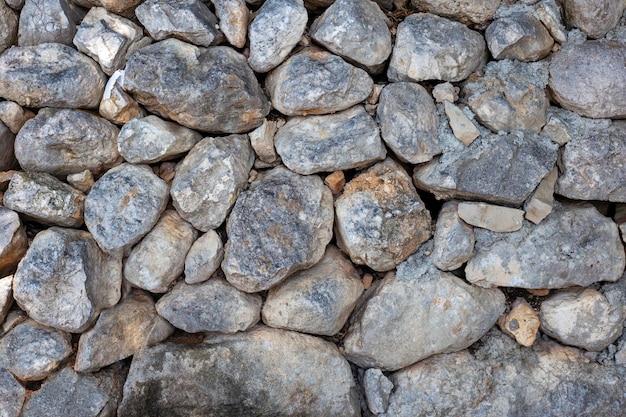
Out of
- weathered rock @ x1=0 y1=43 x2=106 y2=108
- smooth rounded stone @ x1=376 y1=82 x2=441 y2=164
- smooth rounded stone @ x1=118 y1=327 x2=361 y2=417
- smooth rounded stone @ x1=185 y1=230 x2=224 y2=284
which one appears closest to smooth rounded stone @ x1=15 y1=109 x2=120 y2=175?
weathered rock @ x1=0 y1=43 x2=106 y2=108

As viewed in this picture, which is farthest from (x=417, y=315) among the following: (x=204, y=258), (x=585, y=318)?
(x=204, y=258)

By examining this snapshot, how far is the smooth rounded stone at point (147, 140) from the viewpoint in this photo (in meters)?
2.29

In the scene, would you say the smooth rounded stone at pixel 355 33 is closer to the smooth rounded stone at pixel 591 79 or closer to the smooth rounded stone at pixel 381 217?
the smooth rounded stone at pixel 381 217

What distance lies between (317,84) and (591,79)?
1.08 metres

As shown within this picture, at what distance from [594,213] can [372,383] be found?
114cm

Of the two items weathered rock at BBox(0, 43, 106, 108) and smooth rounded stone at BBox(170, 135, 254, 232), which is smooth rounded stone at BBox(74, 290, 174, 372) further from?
weathered rock at BBox(0, 43, 106, 108)

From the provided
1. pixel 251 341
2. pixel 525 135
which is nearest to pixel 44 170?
pixel 251 341

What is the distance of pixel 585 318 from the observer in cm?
242

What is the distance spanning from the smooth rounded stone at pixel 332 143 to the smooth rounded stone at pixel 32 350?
1.12 metres

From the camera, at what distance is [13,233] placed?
2234 mm

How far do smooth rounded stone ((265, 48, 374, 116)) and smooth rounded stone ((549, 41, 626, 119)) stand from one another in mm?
771

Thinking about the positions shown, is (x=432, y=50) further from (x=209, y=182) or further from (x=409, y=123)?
(x=209, y=182)

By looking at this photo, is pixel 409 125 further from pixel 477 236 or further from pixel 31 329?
pixel 31 329

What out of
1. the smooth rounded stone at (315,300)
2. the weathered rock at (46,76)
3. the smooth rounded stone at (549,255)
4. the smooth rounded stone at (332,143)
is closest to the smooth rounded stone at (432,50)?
the smooth rounded stone at (332,143)
